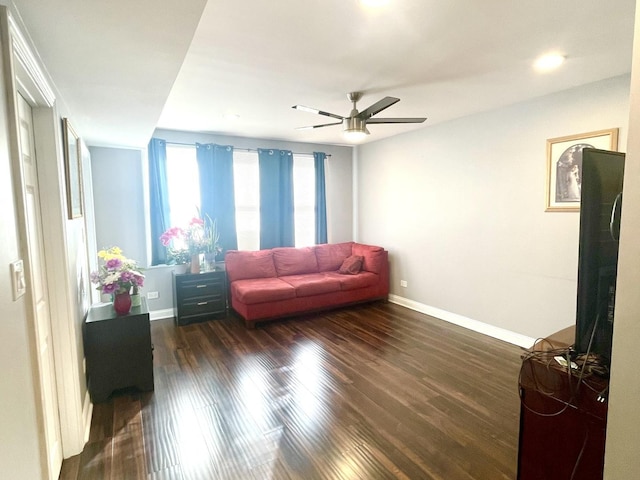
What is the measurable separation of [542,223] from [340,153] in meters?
3.34

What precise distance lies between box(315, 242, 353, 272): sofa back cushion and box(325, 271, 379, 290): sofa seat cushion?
0.29 metres

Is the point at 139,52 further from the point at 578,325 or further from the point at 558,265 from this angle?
the point at 558,265

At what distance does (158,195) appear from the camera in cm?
441

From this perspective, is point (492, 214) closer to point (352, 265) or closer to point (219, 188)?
point (352, 265)

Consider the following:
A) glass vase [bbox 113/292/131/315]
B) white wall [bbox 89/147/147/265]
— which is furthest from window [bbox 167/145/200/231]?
glass vase [bbox 113/292/131/315]

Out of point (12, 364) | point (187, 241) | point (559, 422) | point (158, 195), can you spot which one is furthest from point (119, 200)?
point (559, 422)

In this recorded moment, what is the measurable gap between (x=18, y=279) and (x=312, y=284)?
137 inches

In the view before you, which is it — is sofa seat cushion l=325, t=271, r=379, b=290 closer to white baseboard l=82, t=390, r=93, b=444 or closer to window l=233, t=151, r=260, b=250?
window l=233, t=151, r=260, b=250

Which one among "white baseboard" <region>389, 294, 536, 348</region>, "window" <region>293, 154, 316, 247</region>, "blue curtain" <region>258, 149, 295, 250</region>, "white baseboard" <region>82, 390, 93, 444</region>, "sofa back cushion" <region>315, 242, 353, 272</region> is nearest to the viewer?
"white baseboard" <region>82, 390, 93, 444</region>

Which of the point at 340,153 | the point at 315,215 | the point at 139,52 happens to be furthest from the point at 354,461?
the point at 340,153

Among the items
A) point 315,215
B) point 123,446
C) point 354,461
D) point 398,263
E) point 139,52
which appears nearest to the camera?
point 139,52

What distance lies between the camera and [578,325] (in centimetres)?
125

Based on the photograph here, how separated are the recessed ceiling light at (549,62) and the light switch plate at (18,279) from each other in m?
3.18

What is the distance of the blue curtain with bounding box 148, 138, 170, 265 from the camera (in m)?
4.38
